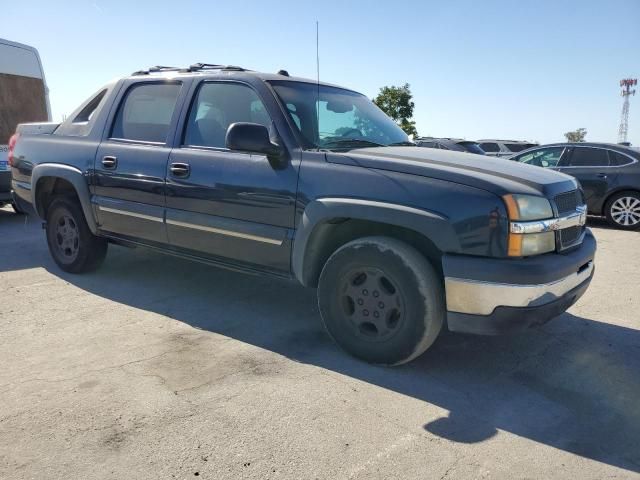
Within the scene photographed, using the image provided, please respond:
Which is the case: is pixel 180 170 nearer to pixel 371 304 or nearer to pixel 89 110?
pixel 89 110

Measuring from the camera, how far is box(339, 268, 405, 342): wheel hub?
310 centimetres

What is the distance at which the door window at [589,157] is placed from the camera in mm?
9086

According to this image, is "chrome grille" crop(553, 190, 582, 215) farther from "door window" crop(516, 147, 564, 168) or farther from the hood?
"door window" crop(516, 147, 564, 168)

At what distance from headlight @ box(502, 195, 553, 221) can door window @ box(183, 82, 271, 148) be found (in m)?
1.81

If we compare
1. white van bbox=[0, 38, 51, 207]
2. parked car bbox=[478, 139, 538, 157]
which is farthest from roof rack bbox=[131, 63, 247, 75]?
parked car bbox=[478, 139, 538, 157]

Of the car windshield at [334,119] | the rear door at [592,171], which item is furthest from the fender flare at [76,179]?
the rear door at [592,171]

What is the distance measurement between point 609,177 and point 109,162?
26.8 feet

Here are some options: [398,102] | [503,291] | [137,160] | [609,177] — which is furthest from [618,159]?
[398,102]

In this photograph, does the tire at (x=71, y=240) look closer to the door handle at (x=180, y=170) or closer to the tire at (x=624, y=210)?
the door handle at (x=180, y=170)

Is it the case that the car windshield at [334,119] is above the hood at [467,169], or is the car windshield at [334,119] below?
above

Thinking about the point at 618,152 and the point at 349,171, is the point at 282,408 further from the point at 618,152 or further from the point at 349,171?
the point at 618,152

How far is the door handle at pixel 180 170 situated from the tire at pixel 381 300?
4.48 ft

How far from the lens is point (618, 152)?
899 centimetres

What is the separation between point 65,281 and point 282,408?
315cm
